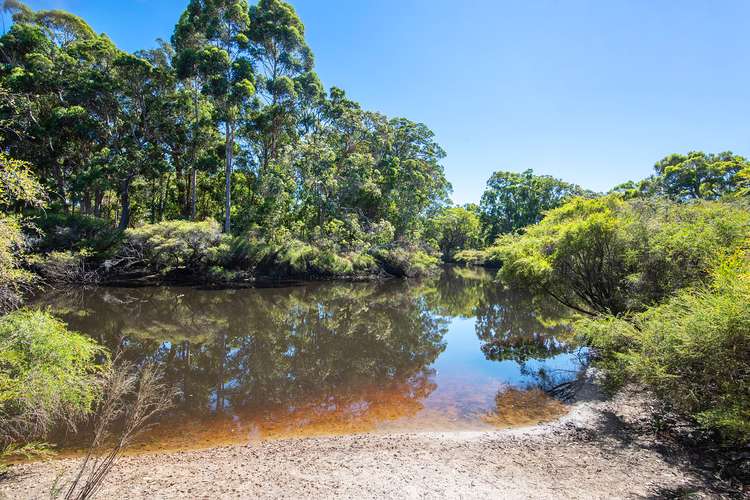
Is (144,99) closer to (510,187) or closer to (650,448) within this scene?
(650,448)

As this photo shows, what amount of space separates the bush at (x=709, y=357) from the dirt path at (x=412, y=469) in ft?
3.95

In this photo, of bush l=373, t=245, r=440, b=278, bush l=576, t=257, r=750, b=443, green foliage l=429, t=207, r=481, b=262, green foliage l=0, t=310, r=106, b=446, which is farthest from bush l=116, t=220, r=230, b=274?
green foliage l=429, t=207, r=481, b=262

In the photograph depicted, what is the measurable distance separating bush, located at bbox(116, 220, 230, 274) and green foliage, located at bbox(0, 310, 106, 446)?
20825 mm

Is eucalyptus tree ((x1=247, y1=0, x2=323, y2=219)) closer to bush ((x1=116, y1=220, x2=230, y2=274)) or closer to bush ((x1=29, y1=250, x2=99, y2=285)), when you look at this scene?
bush ((x1=116, y1=220, x2=230, y2=274))

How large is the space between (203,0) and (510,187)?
2069 inches

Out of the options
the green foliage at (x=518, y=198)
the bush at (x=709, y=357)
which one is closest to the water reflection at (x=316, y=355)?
the bush at (x=709, y=357)

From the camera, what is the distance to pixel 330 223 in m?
34.0

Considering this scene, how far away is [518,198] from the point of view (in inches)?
2475

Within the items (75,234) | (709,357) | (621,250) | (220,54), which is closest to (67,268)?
(75,234)

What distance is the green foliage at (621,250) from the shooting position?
8.12m

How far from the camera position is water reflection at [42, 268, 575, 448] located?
8.48m

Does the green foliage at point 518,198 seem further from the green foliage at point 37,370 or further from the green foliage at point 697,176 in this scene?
the green foliage at point 37,370

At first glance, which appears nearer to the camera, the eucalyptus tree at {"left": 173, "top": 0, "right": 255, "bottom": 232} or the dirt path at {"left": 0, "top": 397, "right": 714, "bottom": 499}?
the dirt path at {"left": 0, "top": 397, "right": 714, "bottom": 499}

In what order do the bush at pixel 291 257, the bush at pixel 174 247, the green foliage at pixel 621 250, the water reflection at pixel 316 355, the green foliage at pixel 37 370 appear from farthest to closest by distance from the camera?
the bush at pixel 291 257 → the bush at pixel 174 247 → the water reflection at pixel 316 355 → the green foliage at pixel 621 250 → the green foliage at pixel 37 370
